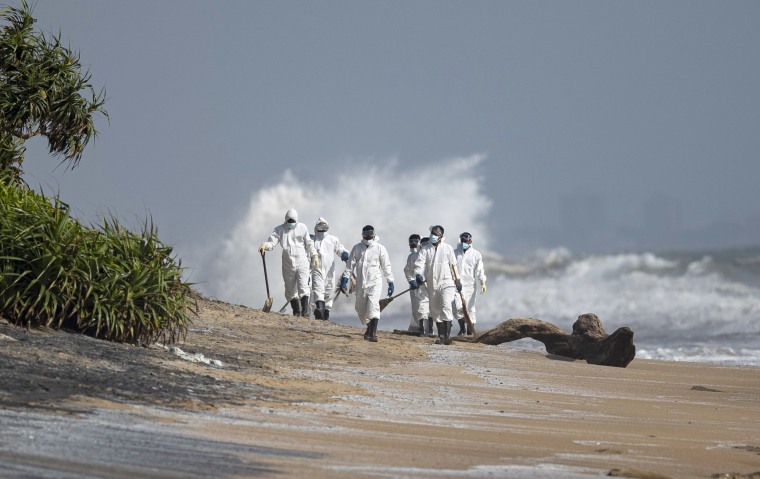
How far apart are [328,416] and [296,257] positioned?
14.3 metres

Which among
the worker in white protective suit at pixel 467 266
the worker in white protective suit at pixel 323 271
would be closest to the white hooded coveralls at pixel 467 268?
the worker in white protective suit at pixel 467 266

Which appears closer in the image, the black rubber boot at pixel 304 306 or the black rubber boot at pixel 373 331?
the black rubber boot at pixel 373 331

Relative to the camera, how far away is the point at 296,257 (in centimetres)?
2486

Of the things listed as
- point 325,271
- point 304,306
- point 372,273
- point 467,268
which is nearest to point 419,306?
point 467,268

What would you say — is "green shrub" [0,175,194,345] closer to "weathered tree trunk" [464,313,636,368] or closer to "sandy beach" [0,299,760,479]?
"sandy beach" [0,299,760,479]

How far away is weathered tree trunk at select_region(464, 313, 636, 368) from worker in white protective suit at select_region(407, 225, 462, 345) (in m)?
1.34

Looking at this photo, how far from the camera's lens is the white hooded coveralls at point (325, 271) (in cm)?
2620

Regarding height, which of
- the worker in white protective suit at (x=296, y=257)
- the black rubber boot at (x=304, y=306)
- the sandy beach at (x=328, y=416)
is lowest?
the sandy beach at (x=328, y=416)

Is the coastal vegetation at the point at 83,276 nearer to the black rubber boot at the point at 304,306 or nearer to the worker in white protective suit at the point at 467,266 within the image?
the black rubber boot at the point at 304,306

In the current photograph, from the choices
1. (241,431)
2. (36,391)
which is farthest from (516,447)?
(36,391)

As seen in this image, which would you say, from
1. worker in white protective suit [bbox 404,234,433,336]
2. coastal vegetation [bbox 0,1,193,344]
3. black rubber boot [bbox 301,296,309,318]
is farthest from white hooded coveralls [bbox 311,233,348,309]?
coastal vegetation [bbox 0,1,193,344]

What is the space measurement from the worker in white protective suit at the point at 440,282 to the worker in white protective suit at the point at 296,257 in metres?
3.00

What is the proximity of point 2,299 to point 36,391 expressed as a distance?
3.63 metres

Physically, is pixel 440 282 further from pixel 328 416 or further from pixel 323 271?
pixel 328 416
